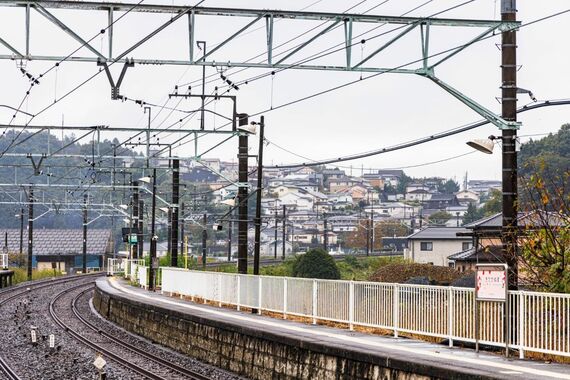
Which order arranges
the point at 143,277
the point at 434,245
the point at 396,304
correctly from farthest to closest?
the point at 434,245
the point at 143,277
the point at 396,304

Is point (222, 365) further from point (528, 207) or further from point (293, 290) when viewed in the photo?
point (528, 207)

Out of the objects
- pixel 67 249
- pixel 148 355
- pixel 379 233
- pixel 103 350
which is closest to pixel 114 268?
pixel 67 249

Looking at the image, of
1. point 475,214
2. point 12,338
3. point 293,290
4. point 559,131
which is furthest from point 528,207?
point 475,214

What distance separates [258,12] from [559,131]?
102 meters

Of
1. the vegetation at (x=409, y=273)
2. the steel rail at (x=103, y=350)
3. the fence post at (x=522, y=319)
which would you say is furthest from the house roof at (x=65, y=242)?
the fence post at (x=522, y=319)

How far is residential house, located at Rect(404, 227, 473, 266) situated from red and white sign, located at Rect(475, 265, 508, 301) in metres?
71.8

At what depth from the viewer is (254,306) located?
1220 inches

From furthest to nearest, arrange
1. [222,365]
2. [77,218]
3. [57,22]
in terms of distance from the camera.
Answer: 1. [77,218]
2. [222,365]
3. [57,22]

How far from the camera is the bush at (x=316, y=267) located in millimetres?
68000

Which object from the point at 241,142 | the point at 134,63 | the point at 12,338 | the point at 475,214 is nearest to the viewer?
the point at 134,63

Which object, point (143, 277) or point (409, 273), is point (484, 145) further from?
point (143, 277)

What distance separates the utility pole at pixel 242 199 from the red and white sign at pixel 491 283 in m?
18.8

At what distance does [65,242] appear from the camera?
128 metres

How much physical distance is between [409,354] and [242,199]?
19476 mm
